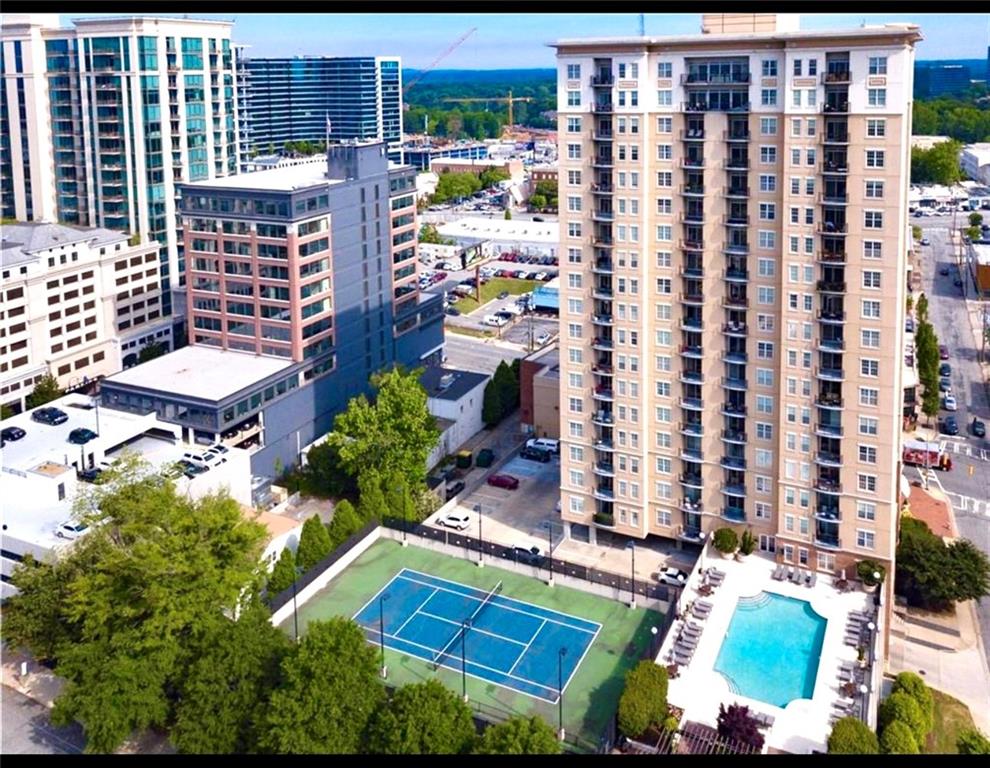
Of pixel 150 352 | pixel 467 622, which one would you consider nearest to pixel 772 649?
pixel 467 622

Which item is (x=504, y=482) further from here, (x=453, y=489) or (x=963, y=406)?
(x=963, y=406)

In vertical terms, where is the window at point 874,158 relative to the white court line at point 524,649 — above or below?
above

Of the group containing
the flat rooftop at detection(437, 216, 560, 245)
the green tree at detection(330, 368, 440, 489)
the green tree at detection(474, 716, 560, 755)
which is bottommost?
the green tree at detection(474, 716, 560, 755)

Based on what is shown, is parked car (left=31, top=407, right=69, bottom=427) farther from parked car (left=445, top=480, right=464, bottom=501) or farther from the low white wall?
parked car (left=445, top=480, right=464, bottom=501)

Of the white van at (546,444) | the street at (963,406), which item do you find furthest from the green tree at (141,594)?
the street at (963,406)

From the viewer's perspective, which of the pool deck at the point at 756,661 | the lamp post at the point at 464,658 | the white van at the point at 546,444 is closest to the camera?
the pool deck at the point at 756,661

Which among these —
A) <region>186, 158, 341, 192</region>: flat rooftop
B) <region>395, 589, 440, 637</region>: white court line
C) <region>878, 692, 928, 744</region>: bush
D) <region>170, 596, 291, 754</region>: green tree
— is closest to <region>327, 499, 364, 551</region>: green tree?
<region>395, 589, 440, 637</region>: white court line

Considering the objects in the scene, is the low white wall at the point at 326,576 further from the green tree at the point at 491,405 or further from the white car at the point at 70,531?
the green tree at the point at 491,405
